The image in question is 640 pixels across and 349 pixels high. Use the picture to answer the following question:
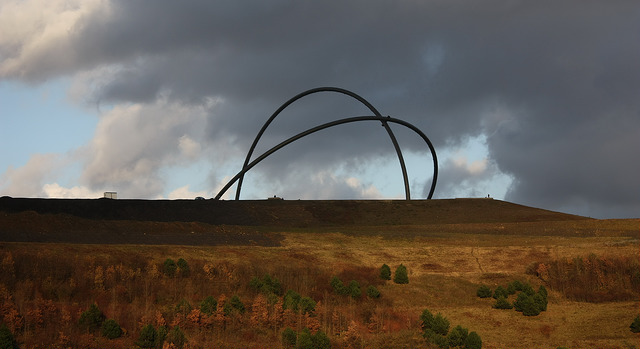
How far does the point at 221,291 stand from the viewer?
44125mm

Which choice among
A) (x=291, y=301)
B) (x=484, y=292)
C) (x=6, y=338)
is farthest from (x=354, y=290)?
(x=6, y=338)

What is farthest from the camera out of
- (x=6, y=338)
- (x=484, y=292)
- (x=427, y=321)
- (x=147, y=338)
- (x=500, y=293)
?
(x=484, y=292)

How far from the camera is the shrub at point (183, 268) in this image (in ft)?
150

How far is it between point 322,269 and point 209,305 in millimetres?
12324

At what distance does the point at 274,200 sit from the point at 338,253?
35658 millimetres

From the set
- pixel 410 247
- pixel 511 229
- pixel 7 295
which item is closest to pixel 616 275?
pixel 410 247

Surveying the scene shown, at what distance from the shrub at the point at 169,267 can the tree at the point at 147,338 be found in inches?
421

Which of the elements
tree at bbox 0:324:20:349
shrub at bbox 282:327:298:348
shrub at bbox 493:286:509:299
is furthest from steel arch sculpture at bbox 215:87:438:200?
tree at bbox 0:324:20:349

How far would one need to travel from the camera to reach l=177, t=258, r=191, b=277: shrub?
45625mm

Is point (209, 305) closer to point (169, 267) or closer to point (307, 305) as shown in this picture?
point (307, 305)

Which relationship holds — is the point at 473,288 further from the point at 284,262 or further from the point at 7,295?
the point at 7,295

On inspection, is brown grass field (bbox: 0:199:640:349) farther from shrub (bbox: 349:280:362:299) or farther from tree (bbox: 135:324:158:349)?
tree (bbox: 135:324:158:349)

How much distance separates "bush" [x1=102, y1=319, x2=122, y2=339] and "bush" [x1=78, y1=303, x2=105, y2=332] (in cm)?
78

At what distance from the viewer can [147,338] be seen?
34.5 m
